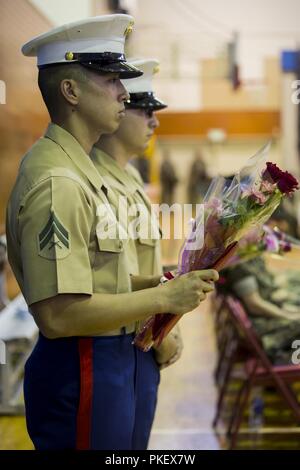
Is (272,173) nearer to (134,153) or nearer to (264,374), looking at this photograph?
(134,153)

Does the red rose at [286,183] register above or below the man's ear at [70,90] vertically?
below

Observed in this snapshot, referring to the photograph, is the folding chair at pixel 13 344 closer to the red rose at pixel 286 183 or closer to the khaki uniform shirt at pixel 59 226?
the khaki uniform shirt at pixel 59 226

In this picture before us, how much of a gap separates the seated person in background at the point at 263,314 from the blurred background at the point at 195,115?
48 centimetres

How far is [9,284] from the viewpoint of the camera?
417 cm

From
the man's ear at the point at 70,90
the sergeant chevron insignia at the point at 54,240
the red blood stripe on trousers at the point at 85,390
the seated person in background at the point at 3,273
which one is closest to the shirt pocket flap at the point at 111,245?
the sergeant chevron insignia at the point at 54,240

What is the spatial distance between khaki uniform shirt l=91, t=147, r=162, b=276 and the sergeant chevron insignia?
67cm

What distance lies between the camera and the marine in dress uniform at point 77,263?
1796mm

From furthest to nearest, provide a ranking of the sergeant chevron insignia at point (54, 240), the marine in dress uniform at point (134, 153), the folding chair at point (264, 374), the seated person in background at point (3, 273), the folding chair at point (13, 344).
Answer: the folding chair at point (13, 344) → the seated person in background at point (3, 273) → the folding chair at point (264, 374) → the marine in dress uniform at point (134, 153) → the sergeant chevron insignia at point (54, 240)

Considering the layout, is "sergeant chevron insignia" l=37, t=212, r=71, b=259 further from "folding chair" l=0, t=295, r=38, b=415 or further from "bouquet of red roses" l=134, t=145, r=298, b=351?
"folding chair" l=0, t=295, r=38, b=415

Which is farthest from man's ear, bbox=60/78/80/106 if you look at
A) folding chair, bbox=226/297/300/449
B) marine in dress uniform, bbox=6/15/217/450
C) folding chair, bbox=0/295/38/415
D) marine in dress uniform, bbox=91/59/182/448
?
folding chair, bbox=0/295/38/415

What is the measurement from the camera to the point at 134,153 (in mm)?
2686

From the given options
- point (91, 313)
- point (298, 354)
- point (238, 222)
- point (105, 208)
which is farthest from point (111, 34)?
A: point (298, 354)

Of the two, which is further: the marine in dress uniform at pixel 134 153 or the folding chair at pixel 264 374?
the folding chair at pixel 264 374

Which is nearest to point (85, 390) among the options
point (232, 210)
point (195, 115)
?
point (232, 210)
